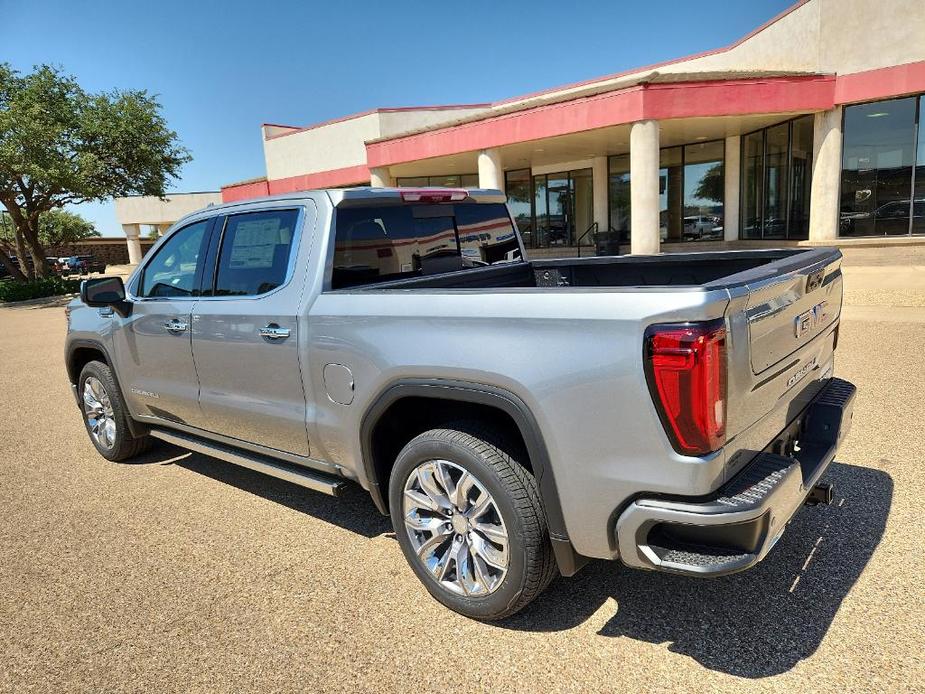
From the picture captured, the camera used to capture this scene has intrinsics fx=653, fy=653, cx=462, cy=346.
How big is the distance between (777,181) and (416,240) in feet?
56.2

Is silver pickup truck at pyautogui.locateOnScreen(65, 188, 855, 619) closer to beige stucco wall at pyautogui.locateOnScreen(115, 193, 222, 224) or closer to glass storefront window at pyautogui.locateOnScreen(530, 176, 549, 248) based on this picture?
glass storefront window at pyautogui.locateOnScreen(530, 176, 549, 248)

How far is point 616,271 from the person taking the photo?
423 centimetres

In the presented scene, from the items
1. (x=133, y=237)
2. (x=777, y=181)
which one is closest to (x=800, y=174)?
(x=777, y=181)

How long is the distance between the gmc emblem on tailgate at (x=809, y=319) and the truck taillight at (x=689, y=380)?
0.77 metres

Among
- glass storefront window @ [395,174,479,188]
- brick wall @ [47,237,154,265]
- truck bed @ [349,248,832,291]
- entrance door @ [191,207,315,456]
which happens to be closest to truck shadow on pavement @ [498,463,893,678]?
truck bed @ [349,248,832,291]

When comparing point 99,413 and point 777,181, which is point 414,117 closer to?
point 777,181

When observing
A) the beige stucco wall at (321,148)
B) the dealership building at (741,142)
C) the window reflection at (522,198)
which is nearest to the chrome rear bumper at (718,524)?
the dealership building at (741,142)

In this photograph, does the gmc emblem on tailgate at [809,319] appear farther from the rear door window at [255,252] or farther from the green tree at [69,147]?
the green tree at [69,147]

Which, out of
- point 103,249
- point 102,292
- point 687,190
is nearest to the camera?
point 102,292

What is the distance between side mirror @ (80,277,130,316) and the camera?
14.4 ft

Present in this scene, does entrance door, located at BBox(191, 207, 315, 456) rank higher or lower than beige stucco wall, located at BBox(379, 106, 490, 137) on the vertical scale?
lower

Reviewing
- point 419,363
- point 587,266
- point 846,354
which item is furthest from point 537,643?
point 846,354

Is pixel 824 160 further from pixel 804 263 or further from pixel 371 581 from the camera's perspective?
pixel 371 581

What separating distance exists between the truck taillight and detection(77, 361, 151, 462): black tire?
4195mm
